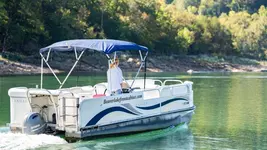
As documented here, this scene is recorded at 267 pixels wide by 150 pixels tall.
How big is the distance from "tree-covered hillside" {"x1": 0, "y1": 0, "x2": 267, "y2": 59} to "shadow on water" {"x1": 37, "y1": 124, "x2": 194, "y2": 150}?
52189 millimetres

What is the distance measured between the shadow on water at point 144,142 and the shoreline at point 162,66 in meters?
34.3

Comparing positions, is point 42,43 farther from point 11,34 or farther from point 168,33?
point 168,33

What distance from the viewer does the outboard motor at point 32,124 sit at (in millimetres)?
16781

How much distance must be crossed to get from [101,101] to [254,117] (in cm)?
987

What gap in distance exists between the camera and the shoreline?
63.0 metres

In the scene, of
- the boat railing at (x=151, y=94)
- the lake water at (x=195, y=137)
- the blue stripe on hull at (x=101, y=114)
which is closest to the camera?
the lake water at (x=195, y=137)

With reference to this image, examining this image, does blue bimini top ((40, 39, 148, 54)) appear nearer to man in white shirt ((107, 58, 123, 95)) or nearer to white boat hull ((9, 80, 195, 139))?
man in white shirt ((107, 58, 123, 95))

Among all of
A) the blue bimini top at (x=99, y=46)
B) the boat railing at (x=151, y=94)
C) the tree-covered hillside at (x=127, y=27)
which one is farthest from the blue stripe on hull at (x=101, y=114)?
the tree-covered hillside at (x=127, y=27)

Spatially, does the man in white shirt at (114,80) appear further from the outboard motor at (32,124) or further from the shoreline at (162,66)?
the shoreline at (162,66)

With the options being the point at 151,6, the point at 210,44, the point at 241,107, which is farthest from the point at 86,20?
the point at 241,107

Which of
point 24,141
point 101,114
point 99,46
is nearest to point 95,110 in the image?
point 101,114

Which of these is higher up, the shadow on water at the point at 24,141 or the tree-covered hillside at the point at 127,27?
the tree-covered hillside at the point at 127,27

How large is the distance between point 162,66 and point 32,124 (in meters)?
72.1

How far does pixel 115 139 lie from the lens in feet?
57.9
